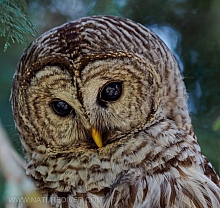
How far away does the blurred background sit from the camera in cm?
267

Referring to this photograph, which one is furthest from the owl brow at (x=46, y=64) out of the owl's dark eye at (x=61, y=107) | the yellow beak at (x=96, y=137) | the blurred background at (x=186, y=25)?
the blurred background at (x=186, y=25)

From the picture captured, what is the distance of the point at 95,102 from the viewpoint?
1.70 meters

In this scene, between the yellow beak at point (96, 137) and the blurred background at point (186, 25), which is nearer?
the yellow beak at point (96, 137)

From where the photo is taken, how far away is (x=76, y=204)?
5.38 ft

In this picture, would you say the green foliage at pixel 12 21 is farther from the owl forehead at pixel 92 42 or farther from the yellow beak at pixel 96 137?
the yellow beak at pixel 96 137

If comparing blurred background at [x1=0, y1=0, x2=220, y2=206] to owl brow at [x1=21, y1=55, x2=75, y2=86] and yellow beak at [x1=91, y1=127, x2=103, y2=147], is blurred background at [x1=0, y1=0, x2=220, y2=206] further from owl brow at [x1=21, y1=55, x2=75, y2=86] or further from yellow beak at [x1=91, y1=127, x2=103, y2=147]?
yellow beak at [x1=91, y1=127, x2=103, y2=147]

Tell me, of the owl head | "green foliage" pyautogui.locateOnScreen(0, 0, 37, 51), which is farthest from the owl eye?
"green foliage" pyautogui.locateOnScreen(0, 0, 37, 51)

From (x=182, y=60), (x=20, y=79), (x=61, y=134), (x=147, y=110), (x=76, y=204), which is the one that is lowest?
(x=76, y=204)

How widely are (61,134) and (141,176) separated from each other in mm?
449

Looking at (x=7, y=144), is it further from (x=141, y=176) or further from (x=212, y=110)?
(x=212, y=110)

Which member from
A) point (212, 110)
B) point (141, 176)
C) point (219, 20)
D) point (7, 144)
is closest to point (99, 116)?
point (141, 176)

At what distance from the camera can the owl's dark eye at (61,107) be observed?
173 centimetres

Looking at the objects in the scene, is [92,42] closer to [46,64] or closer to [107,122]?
[46,64]

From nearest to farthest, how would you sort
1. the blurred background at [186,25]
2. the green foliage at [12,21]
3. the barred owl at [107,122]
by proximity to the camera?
the green foliage at [12,21] < the barred owl at [107,122] < the blurred background at [186,25]
